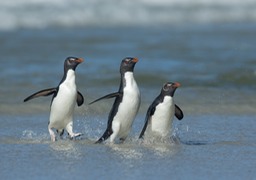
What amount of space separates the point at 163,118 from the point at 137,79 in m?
5.30

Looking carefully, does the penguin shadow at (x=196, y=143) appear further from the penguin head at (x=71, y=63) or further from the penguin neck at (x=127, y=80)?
the penguin head at (x=71, y=63)

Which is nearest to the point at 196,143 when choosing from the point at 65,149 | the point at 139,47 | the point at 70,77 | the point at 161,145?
the point at 161,145

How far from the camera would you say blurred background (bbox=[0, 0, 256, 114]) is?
1114 centimetres

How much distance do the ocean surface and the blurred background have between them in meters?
0.02

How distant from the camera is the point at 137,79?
12688mm

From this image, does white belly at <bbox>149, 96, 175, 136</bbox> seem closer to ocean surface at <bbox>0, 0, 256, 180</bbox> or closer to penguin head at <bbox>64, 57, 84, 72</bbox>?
ocean surface at <bbox>0, 0, 256, 180</bbox>

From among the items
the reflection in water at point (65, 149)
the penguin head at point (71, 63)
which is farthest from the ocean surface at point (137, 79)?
the penguin head at point (71, 63)

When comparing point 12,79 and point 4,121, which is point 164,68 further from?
point 4,121

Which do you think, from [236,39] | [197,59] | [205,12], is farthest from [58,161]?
[205,12]

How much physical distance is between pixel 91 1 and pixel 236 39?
892 centimetres

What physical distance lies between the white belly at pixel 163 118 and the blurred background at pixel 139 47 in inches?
81.5

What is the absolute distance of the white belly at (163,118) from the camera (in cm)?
740

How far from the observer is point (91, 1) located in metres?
28.5

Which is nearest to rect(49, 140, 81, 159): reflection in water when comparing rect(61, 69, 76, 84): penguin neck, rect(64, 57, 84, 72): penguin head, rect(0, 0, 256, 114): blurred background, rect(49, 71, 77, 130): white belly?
rect(49, 71, 77, 130): white belly
